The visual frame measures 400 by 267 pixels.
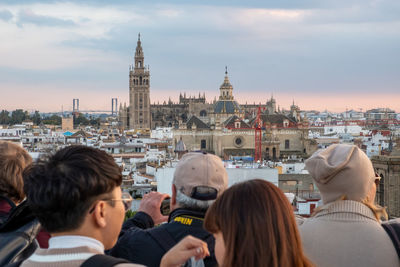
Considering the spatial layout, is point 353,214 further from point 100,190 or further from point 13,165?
point 13,165

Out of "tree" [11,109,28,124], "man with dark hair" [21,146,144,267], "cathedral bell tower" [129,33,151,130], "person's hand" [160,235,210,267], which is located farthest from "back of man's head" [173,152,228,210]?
"tree" [11,109,28,124]

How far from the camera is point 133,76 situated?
64.5m

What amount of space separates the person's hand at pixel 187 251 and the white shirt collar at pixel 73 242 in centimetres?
29

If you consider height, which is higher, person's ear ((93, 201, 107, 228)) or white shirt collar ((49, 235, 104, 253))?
person's ear ((93, 201, 107, 228))

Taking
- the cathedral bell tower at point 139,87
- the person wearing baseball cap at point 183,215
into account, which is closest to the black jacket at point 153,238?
the person wearing baseball cap at point 183,215

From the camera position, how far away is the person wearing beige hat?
2.18m

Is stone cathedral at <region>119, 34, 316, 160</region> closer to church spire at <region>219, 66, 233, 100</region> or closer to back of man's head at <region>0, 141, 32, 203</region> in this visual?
church spire at <region>219, 66, 233, 100</region>

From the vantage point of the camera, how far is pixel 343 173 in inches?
94.1

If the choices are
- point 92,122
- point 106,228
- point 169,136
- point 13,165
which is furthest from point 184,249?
point 92,122

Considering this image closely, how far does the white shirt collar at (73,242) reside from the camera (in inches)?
71.8

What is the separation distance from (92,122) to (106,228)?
89891 mm

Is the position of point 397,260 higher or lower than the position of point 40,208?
lower

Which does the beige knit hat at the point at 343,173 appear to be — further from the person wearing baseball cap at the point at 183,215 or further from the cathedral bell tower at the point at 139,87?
the cathedral bell tower at the point at 139,87

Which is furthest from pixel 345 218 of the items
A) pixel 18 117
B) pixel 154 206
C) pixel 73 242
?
pixel 18 117
